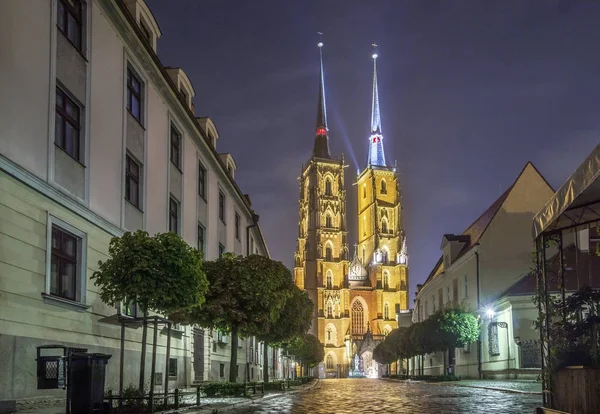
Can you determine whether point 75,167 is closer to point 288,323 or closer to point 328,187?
point 288,323

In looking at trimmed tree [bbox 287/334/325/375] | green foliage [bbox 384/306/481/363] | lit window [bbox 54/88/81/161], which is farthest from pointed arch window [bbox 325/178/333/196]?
lit window [bbox 54/88/81/161]

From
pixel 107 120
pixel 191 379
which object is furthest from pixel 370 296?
pixel 107 120

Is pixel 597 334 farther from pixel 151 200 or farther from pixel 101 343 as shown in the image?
pixel 151 200

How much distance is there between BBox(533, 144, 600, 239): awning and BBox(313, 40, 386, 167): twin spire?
140016 millimetres

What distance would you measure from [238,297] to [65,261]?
28.5 ft

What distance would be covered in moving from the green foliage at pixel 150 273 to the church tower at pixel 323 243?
4540 inches

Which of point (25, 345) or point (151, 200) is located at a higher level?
point (151, 200)

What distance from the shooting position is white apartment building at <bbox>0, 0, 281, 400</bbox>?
538 inches

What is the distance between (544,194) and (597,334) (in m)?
36.9

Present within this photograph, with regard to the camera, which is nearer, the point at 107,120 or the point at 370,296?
the point at 107,120

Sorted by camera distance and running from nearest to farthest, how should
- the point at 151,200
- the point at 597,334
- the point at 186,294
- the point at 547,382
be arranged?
the point at 597,334 < the point at 547,382 < the point at 186,294 < the point at 151,200

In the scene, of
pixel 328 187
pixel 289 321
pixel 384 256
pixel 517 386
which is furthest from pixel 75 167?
pixel 328 187

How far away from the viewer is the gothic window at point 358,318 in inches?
5527

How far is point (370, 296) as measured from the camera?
14238 cm
